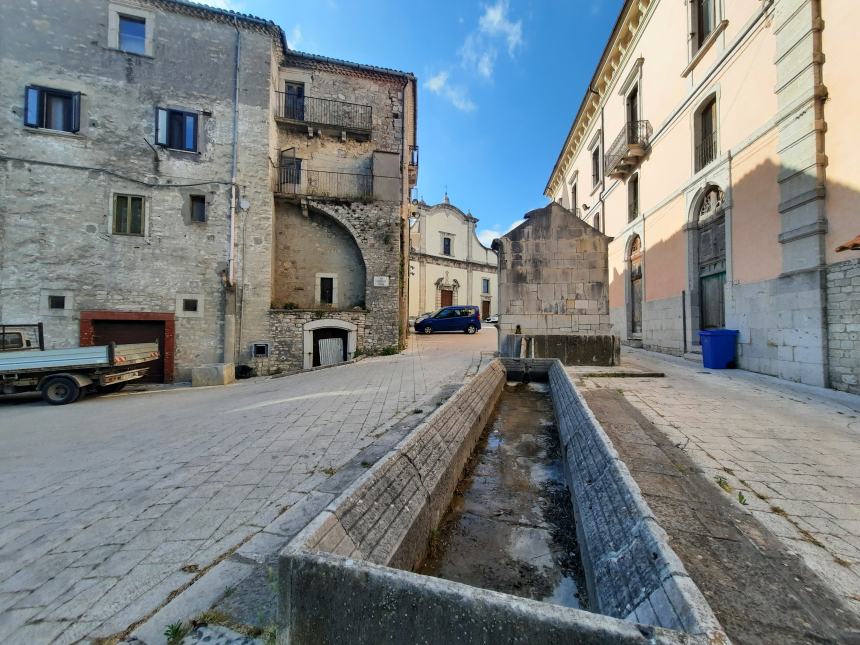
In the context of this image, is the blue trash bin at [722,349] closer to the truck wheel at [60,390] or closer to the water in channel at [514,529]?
the water in channel at [514,529]

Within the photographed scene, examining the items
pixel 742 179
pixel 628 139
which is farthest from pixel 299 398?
pixel 628 139

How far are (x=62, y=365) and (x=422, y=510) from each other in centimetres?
1027

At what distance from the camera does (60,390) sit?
7930 millimetres

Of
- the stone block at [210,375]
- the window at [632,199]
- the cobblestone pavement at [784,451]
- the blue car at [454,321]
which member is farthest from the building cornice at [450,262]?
the cobblestone pavement at [784,451]

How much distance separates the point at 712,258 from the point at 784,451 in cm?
855

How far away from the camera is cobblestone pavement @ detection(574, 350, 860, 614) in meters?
1.89

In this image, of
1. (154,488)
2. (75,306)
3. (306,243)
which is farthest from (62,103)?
(154,488)

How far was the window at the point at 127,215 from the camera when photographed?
1213cm

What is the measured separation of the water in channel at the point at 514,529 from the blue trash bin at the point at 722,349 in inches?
271

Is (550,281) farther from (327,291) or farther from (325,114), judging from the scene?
(325,114)

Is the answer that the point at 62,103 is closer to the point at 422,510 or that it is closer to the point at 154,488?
the point at 154,488

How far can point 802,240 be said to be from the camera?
21.4ft

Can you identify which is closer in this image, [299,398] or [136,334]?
[299,398]

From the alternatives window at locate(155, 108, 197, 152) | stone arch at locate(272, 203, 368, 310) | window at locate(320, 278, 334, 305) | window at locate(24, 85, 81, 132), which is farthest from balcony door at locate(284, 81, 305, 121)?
window at locate(320, 278, 334, 305)
